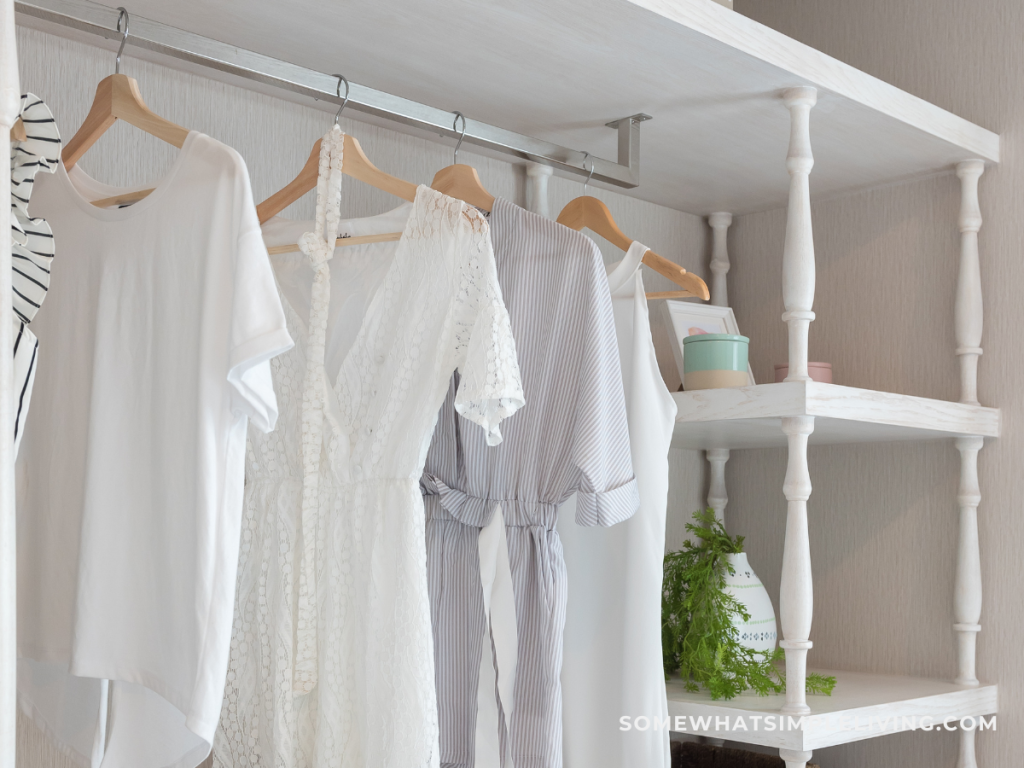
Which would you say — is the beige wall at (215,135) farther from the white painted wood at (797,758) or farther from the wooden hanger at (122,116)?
the white painted wood at (797,758)

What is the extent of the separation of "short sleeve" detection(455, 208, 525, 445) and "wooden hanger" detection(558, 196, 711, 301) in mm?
352

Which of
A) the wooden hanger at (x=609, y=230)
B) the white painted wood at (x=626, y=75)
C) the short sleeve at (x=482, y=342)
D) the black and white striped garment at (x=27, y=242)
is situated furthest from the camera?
the wooden hanger at (x=609, y=230)

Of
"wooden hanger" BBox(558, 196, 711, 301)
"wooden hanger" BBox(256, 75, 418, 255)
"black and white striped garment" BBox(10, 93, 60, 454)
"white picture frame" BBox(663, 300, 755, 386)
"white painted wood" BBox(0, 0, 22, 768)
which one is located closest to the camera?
"white painted wood" BBox(0, 0, 22, 768)

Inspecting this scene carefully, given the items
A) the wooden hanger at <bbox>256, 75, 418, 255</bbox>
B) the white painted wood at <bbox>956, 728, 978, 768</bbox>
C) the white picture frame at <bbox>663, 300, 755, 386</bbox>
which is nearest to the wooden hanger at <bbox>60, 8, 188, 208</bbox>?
the wooden hanger at <bbox>256, 75, 418, 255</bbox>

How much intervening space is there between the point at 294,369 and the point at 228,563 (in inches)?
12.4

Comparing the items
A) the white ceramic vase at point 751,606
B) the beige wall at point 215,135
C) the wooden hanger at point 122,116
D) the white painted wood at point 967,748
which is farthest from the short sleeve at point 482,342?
the white painted wood at point 967,748

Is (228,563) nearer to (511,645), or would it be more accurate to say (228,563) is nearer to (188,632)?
(188,632)

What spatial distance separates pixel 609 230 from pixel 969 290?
2.60ft

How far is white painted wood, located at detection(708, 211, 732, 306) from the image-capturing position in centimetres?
229

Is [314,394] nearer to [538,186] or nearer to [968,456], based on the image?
[538,186]

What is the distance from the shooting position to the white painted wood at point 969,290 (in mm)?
1886

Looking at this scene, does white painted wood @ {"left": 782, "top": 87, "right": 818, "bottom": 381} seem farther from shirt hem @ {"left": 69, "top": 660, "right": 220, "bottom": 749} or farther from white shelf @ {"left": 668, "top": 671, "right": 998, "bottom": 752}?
shirt hem @ {"left": 69, "top": 660, "right": 220, "bottom": 749}

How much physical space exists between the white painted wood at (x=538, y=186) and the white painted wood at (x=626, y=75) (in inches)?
3.6

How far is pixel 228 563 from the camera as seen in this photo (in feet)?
3.34
